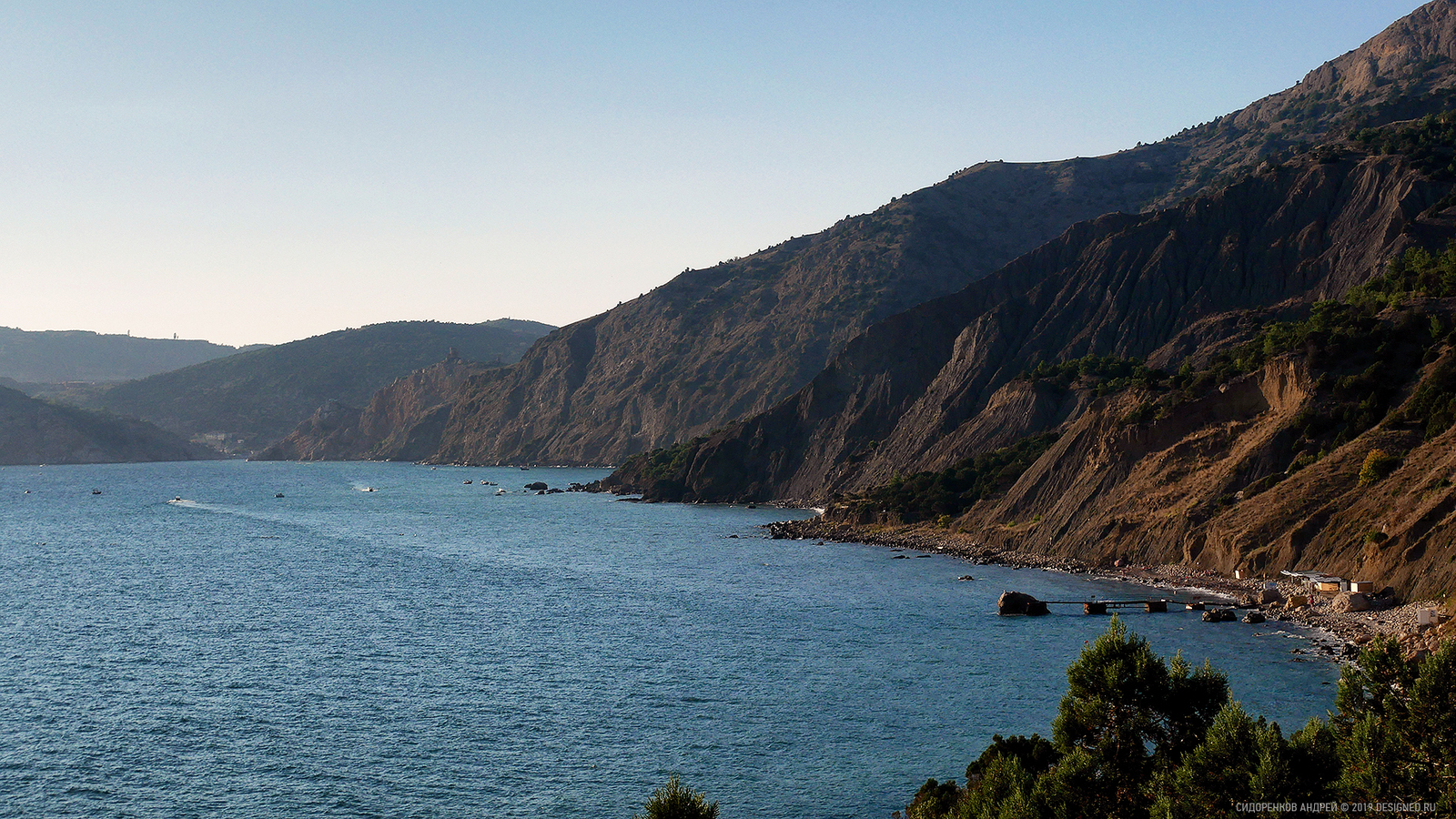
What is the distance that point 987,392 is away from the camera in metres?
147

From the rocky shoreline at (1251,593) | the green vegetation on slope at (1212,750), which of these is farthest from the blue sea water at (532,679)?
the green vegetation on slope at (1212,750)

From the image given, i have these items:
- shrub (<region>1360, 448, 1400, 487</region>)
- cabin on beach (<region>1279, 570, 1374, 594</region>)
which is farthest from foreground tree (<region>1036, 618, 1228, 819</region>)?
shrub (<region>1360, 448, 1400, 487</region>)

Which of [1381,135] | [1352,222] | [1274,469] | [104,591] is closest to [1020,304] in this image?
[1352,222]

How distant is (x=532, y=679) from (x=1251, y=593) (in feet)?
153

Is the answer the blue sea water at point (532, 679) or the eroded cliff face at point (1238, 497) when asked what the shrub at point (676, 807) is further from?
the eroded cliff face at point (1238, 497)

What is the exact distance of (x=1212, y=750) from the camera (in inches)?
1032

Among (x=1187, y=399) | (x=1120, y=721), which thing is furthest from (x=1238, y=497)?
(x=1120, y=721)

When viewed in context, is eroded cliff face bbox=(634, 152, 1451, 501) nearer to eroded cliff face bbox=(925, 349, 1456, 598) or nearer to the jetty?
eroded cliff face bbox=(925, 349, 1456, 598)

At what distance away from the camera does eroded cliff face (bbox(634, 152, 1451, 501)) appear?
136m

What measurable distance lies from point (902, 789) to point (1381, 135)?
478ft

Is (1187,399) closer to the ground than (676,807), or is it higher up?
higher up

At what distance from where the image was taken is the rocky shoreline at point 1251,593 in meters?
55.8

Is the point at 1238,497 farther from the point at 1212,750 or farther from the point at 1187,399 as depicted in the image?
the point at 1212,750

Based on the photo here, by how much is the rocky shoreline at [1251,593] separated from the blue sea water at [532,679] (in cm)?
289
